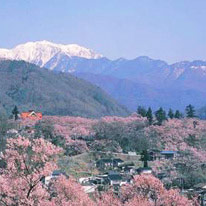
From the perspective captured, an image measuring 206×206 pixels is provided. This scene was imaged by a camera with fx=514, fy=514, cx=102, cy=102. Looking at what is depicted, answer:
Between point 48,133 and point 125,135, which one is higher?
point 48,133

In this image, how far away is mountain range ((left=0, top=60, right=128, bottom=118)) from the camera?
426 feet

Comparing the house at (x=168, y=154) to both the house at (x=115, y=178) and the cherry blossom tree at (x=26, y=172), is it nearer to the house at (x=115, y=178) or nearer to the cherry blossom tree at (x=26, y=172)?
the house at (x=115, y=178)

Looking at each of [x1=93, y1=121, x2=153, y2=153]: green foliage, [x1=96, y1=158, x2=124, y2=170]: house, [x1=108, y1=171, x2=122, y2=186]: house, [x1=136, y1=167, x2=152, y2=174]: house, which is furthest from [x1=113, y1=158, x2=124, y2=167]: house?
[x1=108, y1=171, x2=122, y2=186]: house

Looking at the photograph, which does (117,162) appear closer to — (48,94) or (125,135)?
(125,135)

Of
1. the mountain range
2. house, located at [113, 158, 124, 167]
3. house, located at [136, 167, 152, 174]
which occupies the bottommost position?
house, located at [136, 167, 152, 174]

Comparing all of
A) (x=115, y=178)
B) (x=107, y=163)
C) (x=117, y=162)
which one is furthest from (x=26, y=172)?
(x=117, y=162)

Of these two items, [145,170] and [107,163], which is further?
[107,163]

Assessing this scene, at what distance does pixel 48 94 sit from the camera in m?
144

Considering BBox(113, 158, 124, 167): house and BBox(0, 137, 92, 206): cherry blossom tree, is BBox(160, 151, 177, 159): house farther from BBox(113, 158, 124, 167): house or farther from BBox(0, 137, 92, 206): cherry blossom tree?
BBox(0, 137, 92, 206): cherry blossom tree

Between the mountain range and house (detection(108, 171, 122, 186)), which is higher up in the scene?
the mountain range

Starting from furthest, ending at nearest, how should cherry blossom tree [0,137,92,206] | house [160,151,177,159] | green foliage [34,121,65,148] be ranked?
green foliage [34,121,65,148]
house [160,151,177,159]
cherry blossom tree [0,137,92,206]

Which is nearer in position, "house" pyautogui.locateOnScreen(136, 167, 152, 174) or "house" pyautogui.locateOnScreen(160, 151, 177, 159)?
A: "house" pyautogui.locateOnScreen(136, 167, 152, 174)

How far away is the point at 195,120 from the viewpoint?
→ 212ft

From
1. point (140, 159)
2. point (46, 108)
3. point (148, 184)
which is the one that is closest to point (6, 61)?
point (46, 108)
